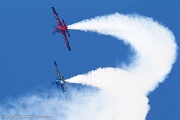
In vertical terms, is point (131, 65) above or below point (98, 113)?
above

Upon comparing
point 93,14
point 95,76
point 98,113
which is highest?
point 93,14

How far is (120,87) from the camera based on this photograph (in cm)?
4072

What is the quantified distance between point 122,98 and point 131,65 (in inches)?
124

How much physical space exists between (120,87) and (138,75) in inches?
78.5

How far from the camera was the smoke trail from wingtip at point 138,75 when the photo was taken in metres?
40.5

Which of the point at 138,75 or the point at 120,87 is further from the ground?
the point at 138,75

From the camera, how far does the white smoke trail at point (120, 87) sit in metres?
40.5

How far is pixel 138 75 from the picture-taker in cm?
4075

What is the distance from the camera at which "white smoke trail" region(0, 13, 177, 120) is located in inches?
1596

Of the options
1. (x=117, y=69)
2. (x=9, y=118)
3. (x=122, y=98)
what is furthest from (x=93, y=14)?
(x=9, y=118)

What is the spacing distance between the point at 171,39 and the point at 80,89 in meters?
9.64

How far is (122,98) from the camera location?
40625 millimetres

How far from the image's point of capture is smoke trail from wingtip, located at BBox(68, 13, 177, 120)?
40469 mm

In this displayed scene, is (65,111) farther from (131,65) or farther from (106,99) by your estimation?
(131,65)
